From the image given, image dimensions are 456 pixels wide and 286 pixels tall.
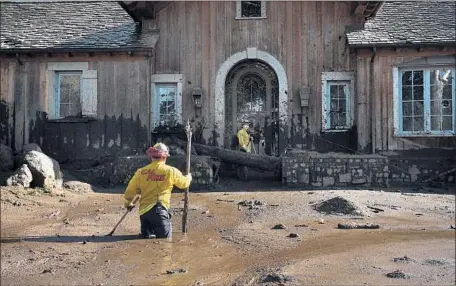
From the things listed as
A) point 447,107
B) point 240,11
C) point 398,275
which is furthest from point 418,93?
point 398,275

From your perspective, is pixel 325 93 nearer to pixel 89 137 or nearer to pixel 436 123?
pixel 436 123

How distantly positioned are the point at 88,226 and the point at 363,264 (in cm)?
453

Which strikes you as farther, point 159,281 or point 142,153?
point 142,153

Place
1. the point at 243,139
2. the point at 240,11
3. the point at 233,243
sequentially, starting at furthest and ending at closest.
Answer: the point at 240,11, the point at 243,139, the point at 233,243

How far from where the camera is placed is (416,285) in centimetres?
536

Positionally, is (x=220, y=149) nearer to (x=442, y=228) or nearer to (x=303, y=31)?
(x=303, y=31)

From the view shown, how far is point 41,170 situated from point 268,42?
7.21 meters

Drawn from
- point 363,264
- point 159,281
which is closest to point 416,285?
point 363,264

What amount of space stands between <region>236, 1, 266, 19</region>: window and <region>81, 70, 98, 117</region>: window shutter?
4.46m

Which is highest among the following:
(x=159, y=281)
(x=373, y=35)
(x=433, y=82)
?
(x=373, y=35)

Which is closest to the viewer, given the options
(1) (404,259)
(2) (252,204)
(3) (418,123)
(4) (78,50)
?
(1) (404,259)

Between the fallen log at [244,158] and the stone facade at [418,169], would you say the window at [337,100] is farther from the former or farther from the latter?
the fallen log at [244,158]

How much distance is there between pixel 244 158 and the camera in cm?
1375

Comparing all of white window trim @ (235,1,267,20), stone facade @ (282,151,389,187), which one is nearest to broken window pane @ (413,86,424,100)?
stone facade @ (282,151,389,187)
